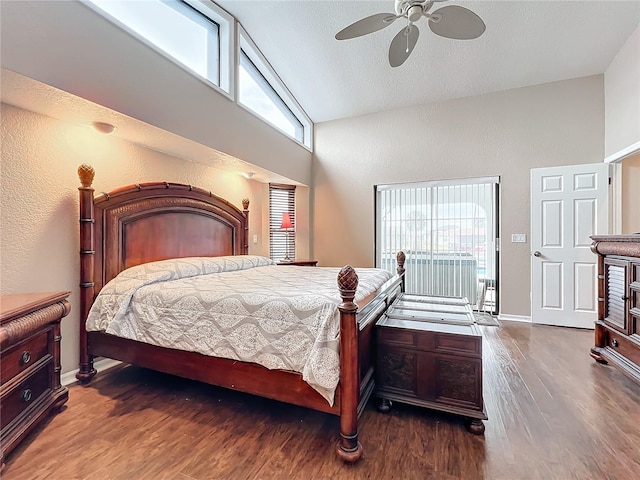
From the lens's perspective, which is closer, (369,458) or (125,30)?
(369,458)

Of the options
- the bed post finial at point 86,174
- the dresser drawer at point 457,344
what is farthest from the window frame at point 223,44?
the dresser drawer at point 457,344

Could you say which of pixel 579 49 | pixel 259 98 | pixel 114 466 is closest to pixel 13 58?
pixel 114 466

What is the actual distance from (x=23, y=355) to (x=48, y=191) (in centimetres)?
123

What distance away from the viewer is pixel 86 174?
2.26 meters

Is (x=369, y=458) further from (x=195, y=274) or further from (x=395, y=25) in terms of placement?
(x=395, y=25)

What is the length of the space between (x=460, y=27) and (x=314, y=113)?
3.07 metres

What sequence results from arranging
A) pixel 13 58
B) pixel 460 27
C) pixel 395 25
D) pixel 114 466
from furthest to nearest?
1. pixel 395 25
2. pixel 460 27
3. pixel 13 58
4. pixel 114 466

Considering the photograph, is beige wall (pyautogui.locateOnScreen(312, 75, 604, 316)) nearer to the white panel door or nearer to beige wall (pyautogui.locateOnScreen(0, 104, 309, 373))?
the white panel door

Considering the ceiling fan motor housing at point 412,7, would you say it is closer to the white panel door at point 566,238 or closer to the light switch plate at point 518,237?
the white panel door at point 566,238

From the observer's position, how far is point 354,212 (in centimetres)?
491

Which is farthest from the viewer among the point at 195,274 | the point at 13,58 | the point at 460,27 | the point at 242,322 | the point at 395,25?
the point at 395,25

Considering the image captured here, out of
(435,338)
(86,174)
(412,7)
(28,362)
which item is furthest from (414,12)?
(28,362)

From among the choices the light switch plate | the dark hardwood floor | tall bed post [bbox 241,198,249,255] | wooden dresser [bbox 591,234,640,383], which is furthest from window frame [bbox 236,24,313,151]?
wooden dresser [bbox 591,234,640,383]

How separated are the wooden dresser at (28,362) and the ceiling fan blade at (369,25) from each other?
8.66 ft
